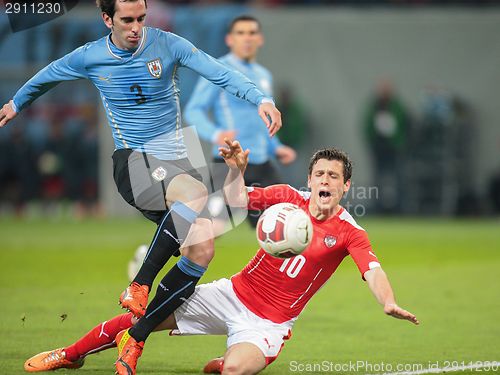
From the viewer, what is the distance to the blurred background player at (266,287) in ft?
20.9

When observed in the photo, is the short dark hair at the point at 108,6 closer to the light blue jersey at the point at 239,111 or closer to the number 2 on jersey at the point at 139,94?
the number 2 on jersey at the point at 139,94

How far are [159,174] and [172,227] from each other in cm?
48

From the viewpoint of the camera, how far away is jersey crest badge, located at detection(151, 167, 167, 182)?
22.6ft

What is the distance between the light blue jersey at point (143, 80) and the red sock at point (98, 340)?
120 centimetres

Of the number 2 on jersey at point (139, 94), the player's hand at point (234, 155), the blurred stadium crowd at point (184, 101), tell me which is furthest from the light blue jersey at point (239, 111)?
the blurred stadium crowd at point (184, 101)

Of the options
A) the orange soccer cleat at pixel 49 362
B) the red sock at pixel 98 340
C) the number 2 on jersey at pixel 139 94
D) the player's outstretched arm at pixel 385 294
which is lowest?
the orange soccer cleat at pixel 49 362

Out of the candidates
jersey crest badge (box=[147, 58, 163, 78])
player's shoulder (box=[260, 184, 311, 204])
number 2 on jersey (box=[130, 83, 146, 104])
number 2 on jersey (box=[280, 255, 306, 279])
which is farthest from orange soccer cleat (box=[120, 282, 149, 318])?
jersey crest badge (box=[147, 58, 163, 78])

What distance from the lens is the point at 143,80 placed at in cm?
698

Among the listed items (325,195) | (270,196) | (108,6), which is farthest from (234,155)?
(108,6)

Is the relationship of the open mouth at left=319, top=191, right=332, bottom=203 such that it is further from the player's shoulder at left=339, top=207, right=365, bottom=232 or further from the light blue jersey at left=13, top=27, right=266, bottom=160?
the light blue jersey at left=13, top=27, right=266, bottom=160

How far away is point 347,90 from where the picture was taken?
19797 mm

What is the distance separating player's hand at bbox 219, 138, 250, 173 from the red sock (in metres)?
1.28

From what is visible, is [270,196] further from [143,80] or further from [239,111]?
[239,111]

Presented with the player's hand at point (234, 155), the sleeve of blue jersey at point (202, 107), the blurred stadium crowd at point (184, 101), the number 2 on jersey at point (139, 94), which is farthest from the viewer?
the blurred stadium crowd at point (184, 101)
